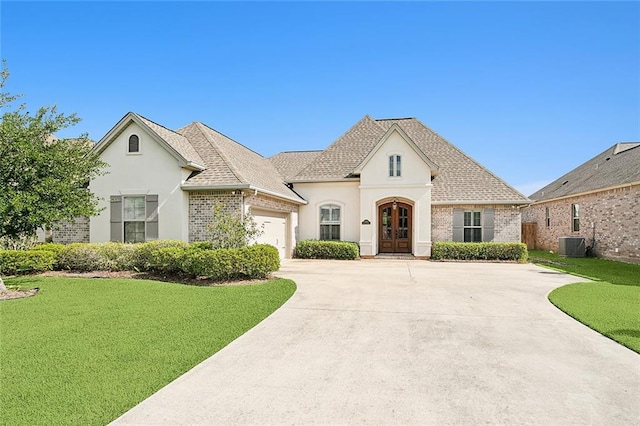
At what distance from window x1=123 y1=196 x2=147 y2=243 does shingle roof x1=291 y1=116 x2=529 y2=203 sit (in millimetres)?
8394

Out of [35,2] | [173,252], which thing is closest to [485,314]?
[173,252]

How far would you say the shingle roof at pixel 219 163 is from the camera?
44.1 ft

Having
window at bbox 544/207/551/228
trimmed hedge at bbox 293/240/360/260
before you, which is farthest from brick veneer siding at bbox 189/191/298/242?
window at bbox 544/207/551/228

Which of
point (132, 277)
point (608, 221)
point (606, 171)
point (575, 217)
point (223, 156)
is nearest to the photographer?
point (132, 277)

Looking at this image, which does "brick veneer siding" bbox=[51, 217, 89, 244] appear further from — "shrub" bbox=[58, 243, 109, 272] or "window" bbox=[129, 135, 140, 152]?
"window" bbox=[129, 135, 140, 152]

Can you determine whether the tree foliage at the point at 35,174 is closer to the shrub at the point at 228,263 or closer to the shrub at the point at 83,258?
the shrub at the point at 83,258

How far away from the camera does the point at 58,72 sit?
1281cm

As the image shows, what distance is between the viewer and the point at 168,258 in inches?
433

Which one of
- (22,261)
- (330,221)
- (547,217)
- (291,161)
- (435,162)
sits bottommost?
(22,261)

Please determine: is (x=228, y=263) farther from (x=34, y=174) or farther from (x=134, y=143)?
(x=134, y=143)

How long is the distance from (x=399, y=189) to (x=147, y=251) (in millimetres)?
12068

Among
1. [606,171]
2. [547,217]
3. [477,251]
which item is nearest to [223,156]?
[477,251]

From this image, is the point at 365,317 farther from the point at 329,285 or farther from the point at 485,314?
the point at 329,285

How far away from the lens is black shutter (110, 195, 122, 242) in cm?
1374
